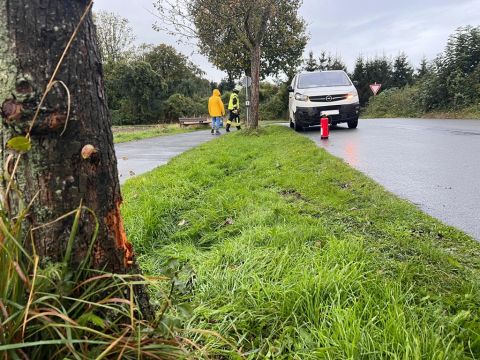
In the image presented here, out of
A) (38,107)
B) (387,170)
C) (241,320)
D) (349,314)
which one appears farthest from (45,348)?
(387,170)

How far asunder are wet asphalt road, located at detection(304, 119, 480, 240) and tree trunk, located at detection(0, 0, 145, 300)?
2859mm

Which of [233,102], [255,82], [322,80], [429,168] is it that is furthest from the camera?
[233,102]

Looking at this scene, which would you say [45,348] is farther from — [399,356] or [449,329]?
[449,329]

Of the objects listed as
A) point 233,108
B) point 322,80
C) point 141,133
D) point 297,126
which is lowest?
point 141,133

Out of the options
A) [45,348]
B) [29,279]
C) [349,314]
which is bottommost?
[349,314]

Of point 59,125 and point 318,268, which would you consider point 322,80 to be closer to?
point 318,268

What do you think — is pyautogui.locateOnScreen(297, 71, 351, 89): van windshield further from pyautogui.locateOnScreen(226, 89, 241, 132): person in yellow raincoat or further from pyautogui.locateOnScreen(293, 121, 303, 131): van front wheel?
pyautogui.locateOnScreen(226, 89, 241, 132): person in yellow raincoat

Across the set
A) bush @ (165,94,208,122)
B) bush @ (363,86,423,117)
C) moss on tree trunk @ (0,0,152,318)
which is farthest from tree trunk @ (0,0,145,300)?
bush @ (165,94,208,122)

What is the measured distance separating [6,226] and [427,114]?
2437cm

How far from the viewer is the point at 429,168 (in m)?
5.86

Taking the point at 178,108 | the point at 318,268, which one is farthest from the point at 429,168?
the point at 178,108

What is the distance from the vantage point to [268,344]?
183cm

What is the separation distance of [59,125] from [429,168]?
18.6 ft

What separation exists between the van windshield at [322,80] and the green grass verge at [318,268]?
864cm
